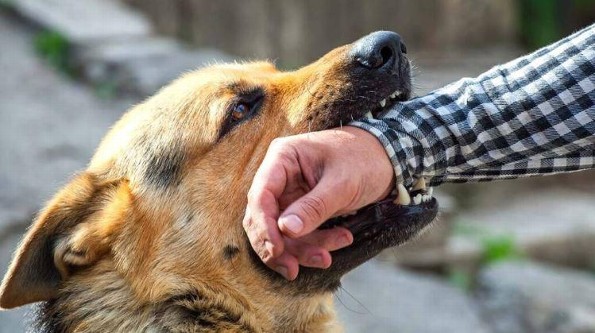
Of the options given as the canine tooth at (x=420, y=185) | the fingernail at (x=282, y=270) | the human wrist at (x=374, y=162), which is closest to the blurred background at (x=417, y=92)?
the fingernail at (x=282, y=270)

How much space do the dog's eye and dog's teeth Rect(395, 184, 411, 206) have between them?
2.49ft

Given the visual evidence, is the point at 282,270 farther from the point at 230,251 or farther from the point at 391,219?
the point at 391,219

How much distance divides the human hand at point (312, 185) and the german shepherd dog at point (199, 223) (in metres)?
0.29

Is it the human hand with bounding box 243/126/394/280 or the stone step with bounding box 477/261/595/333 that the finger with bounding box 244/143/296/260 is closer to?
the human hand with bounding box 243/126/394/280

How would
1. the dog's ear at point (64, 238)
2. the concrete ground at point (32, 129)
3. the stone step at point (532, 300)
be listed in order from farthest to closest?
the stone step at point (532, 300) < the concrete ground at point (32, 129) < the dog's ear at point (64, 238)

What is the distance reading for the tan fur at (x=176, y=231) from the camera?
12.0 feet

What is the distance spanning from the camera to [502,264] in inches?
301

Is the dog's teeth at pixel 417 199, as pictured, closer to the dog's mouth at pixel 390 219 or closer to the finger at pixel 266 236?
the dog's mouth at pixel 390 219

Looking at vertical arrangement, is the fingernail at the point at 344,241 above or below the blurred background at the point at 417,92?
above

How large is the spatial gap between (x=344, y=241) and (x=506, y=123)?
74 cm

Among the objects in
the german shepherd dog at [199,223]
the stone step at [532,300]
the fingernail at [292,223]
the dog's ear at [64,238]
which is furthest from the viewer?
the stone step at [532,300]

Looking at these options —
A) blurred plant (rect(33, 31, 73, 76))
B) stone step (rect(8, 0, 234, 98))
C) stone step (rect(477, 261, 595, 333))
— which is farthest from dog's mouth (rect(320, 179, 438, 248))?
blurred plant (rect(33, 31, 73, 76))

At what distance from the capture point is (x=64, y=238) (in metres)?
3.70

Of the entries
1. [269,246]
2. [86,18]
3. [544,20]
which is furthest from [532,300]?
[544,20]
